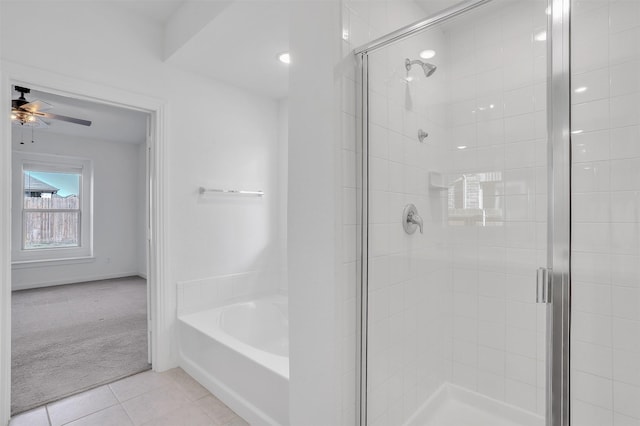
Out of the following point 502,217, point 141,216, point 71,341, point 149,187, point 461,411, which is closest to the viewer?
point 502,217

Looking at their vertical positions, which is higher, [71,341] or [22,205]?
[22,205]

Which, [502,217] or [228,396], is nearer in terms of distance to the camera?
[502,217]

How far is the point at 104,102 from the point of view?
90.4 inches

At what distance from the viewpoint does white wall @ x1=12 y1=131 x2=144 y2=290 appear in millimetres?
5137

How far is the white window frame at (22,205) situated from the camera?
199 inches

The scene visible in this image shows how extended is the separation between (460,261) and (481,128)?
0.63 meters

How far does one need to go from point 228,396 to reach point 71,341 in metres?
1.97

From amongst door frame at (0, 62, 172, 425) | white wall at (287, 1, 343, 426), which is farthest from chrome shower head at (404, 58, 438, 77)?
door frame at (0, 62, 172, 425)

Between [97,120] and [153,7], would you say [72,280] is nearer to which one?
[97,120]

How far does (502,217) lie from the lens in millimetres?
1489

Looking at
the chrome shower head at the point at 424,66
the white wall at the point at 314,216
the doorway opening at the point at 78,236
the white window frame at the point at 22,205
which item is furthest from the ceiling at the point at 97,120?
the chrome shower head at the point at 424,66

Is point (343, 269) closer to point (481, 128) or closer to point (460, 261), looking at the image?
point (460, 261)
